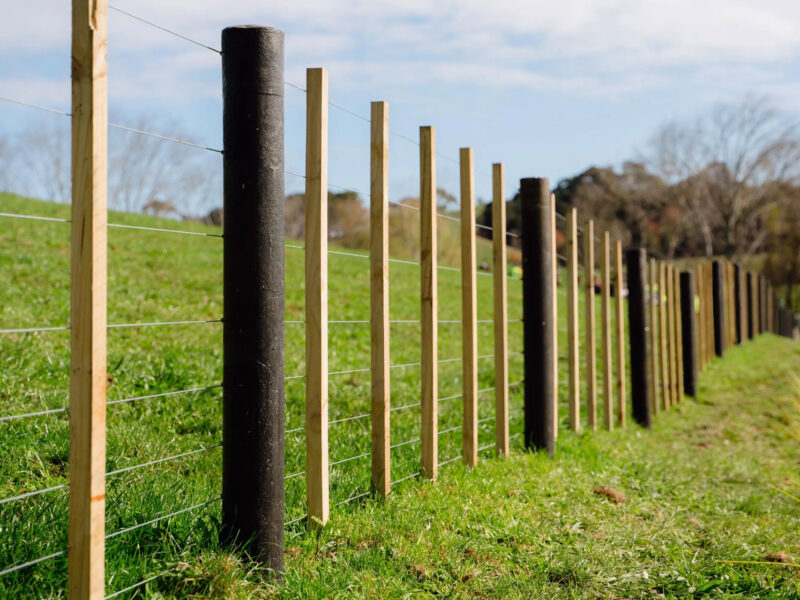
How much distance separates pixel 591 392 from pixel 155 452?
3.77 m

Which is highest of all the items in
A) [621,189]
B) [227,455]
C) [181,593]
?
[621,189]

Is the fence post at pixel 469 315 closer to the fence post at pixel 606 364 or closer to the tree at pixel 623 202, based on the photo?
the fence post at pixel 606 364

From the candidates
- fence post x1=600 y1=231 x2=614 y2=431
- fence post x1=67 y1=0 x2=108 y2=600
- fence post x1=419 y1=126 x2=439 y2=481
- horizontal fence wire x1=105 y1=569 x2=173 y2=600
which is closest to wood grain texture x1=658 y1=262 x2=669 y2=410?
fence post x1=600 y1=231 x2=614 y2=431

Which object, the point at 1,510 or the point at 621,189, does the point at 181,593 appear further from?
the point at 621,189

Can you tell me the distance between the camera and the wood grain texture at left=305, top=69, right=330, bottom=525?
304cm

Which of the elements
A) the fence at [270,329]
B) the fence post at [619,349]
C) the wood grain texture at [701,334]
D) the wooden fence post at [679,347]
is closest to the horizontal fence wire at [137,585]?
the fence at [270,329]

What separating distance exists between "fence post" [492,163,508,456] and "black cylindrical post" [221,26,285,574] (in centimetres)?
237

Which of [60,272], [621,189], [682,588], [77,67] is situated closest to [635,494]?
[682,588]

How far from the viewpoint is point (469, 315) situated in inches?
174

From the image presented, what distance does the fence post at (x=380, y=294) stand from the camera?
3553 millimetres

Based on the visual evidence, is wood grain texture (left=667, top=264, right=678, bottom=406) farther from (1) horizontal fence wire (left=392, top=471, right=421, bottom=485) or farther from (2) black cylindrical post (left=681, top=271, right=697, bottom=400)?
(1) horizontal fence wire (left=392, top=471, right=421, bottom=485)

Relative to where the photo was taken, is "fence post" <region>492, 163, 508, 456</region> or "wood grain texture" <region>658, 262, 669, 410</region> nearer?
"fence post" <region>492, 163, 508, 456</region>

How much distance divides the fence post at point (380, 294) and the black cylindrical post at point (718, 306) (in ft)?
40.2

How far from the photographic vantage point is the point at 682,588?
3125 millimetres
